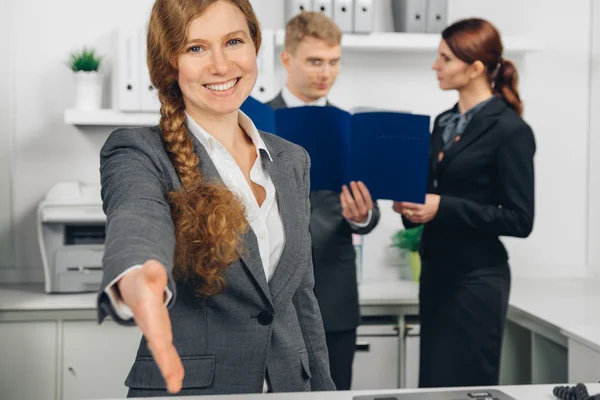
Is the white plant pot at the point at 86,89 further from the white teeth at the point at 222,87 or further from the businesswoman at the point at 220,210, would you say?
the white teeth at the point at 222,87

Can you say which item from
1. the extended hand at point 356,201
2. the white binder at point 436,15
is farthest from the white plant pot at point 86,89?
the white binder at point 436,15

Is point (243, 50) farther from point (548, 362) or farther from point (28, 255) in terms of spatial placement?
point (28, 255)

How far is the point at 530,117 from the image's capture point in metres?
3.79

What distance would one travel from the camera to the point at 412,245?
11.6 ft

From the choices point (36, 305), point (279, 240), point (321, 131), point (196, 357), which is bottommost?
point (36, 305)

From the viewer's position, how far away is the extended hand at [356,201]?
2484 millimetres

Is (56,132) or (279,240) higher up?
(56,132)

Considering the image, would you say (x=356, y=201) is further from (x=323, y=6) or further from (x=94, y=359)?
(x=94, y=359)

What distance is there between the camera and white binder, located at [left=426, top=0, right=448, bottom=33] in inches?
134

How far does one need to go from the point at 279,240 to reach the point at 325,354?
29cm

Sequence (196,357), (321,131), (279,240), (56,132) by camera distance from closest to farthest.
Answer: (196,357) < (279,240) < (321,131) < (56,132)

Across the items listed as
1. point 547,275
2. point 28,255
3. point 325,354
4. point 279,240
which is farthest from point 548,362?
point 28,255

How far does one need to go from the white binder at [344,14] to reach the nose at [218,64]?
195 cm

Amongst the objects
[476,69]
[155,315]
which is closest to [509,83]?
[476,69]
